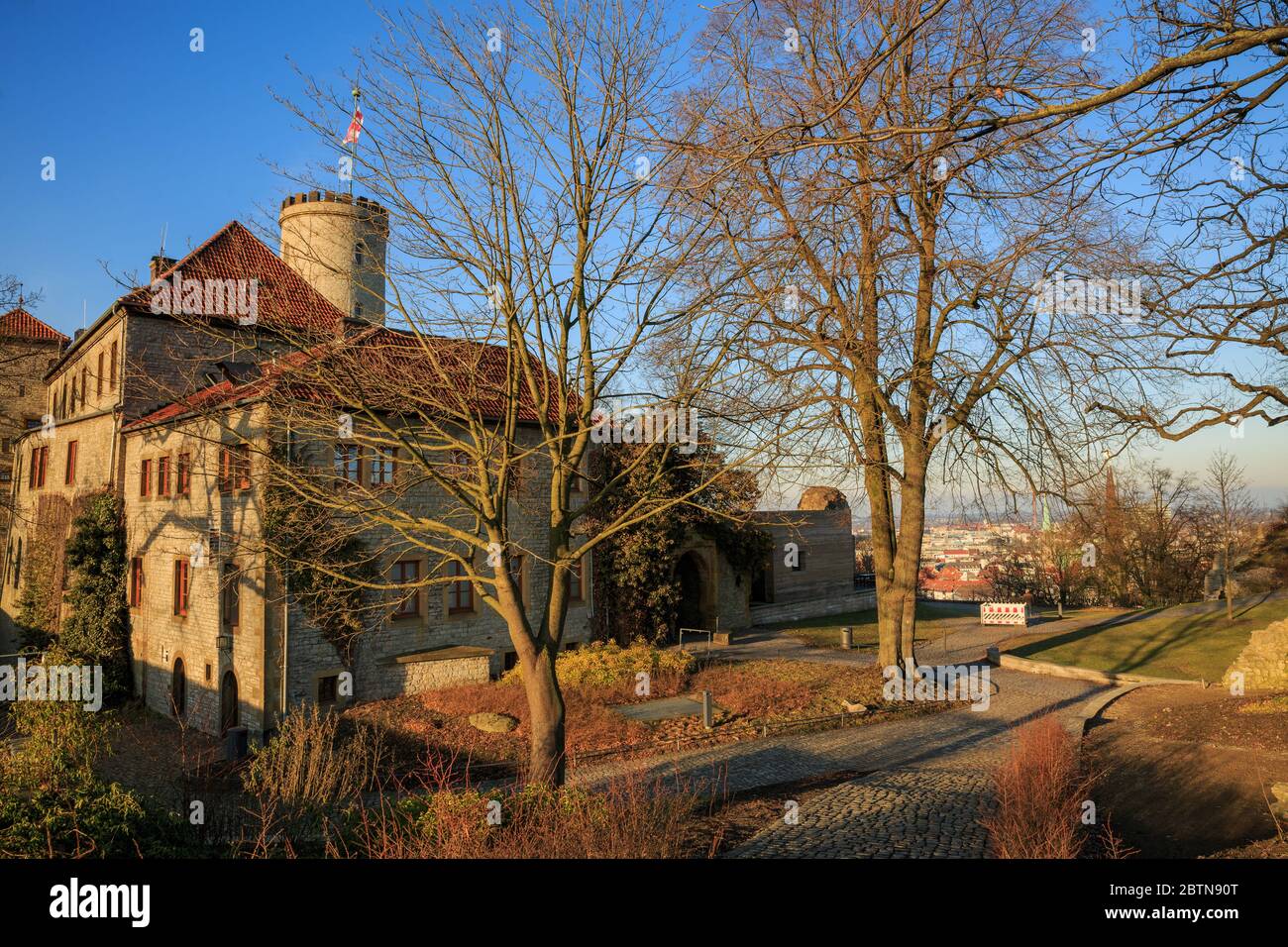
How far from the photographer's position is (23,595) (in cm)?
2872

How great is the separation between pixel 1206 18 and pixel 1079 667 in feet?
63.9

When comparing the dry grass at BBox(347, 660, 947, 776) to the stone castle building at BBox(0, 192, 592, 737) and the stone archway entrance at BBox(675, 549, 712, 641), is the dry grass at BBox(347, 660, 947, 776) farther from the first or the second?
the stone archway entrance at BBox(675, 549, 712, 641)

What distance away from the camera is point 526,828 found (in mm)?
6945

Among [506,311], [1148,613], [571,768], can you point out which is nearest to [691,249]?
[506,311]

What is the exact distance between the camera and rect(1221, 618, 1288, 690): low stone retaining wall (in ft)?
56.0

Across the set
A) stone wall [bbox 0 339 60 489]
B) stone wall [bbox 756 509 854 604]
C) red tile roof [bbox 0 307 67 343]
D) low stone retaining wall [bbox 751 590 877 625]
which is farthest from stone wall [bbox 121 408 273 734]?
red tile roof [bbox 0 307 67 343]

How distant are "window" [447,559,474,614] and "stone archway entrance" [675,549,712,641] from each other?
11.1 meters

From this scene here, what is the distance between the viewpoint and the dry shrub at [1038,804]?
23.7ft

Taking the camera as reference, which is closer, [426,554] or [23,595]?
[426,554]

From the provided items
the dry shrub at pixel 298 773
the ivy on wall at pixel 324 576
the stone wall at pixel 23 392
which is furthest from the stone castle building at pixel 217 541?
the stone wall at pixel 23 392

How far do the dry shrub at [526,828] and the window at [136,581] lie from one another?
64.4ft

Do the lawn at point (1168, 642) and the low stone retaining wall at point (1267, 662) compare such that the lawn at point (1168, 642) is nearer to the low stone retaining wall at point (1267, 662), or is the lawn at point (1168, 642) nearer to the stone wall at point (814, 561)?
the low stone retaining wall at point (1267, 662)

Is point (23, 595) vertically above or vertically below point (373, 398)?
below
